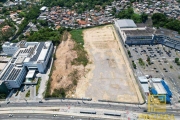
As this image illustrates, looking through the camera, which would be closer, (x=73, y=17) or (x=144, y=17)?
(x=144, y=17)

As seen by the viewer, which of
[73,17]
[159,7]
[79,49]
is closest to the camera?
[79,49]

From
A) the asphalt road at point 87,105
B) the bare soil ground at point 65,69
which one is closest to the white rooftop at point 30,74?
the bare soil ground at point 65,69

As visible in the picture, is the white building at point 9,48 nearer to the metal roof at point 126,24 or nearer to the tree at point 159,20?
the metal roof at point 126,24

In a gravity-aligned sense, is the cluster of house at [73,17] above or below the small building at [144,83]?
above

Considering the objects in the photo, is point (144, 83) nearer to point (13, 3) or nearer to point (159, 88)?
point (159, 88)

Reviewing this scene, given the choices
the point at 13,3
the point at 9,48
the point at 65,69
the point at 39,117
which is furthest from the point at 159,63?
the point at 13,3

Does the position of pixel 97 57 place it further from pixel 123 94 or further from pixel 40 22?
pixel 40 22

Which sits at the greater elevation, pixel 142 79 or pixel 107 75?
pixel 142 79
